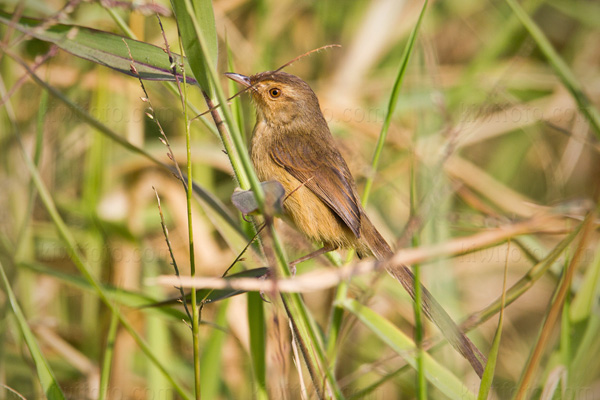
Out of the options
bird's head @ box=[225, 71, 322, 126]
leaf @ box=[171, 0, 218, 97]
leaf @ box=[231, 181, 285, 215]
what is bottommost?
leaf @ box=[231, 181, 285, 215]

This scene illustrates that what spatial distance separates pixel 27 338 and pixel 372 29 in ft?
12.6

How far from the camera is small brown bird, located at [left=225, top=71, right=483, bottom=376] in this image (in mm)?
2822

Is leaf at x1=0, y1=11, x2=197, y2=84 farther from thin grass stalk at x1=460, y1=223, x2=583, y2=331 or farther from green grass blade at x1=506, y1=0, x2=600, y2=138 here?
green grass blade at x1=506, y1=0, x2=600, y2=138

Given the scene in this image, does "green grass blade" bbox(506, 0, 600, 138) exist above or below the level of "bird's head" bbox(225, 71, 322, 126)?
below

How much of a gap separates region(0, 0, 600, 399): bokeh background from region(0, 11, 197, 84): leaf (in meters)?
0.11

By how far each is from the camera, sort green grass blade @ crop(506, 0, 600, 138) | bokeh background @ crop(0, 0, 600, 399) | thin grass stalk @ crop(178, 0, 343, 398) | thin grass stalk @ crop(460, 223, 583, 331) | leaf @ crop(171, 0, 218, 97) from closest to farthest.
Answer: thin grass stalk @ crop(178, 0, 343, 398) → leaf @ crop(171, 0, 218, 97) → thin grass stalk @ crop(460, 223, 583, 331) → green grass blade @ crop(506, 0, 600, 138) → bokeh background @ crop(0, 0, 600, 399)

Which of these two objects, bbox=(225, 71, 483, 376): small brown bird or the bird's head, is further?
the bird's head

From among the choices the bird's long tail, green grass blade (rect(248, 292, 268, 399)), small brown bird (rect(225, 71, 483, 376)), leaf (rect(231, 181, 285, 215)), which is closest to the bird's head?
small brown bird (rect(225, 71, 483, 376))

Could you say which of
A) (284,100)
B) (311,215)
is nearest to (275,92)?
(284,100)

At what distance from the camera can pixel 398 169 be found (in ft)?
14.7

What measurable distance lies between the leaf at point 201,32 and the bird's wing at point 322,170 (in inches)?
41.2

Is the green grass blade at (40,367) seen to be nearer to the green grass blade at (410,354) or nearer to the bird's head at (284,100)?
the green grass blade at (410,354)

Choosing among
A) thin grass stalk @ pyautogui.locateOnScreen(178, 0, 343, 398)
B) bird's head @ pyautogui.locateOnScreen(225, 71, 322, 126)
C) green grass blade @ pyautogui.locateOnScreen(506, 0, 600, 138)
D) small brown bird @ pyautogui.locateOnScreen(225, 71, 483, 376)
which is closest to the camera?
thin grass stalk @ pyautogui.locateOnScreen(178, 0, 343, 398)

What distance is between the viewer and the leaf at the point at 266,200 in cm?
153
